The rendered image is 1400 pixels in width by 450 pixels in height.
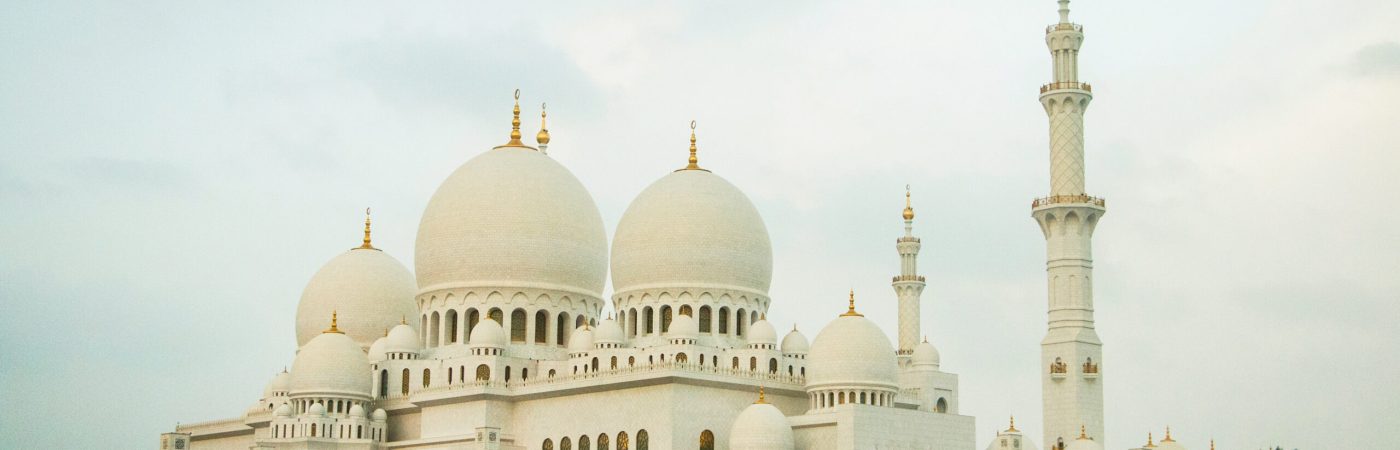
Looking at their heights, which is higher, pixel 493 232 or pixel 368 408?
pixel 493 232

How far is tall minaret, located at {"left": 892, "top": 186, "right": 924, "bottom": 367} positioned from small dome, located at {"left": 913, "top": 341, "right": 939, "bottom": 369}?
2.45 m

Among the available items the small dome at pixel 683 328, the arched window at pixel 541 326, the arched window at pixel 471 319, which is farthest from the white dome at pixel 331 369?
the small dome at pixel 683 328

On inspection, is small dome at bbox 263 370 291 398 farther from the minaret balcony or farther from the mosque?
the minaret balcony

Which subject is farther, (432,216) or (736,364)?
(432,216)

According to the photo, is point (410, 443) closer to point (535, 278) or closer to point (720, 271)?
point (535, 278)

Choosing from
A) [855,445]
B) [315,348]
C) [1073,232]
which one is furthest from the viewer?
[315,348]

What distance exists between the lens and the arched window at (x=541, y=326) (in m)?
60.2

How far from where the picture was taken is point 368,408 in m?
59.0

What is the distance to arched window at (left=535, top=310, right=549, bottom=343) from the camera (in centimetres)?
6019

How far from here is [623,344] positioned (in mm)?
57562

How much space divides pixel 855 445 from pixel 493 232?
14.7m

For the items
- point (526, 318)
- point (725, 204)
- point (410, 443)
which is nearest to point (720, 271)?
point (725, 204)

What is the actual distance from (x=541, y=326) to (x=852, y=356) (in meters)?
11.6

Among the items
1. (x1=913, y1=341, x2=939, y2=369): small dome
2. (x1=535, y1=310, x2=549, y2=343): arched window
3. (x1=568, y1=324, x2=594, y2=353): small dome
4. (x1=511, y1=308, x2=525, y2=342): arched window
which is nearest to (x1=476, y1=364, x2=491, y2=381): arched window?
(x1=568, y1=324, x2=594, y2=353): small dome
